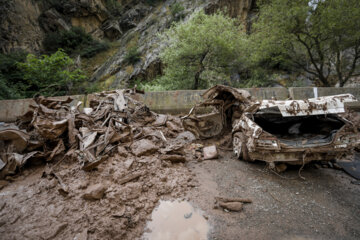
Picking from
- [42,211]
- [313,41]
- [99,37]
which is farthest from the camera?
[99,37]

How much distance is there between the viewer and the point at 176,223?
2.16 meters

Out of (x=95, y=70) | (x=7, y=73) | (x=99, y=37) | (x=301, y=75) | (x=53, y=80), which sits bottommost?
(x=301, y=75)

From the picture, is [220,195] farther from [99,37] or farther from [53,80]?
[99,37]

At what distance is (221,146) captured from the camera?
188 inches

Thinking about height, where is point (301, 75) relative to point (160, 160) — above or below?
above

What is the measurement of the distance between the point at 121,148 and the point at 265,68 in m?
14.9

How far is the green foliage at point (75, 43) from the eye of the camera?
23203 mm

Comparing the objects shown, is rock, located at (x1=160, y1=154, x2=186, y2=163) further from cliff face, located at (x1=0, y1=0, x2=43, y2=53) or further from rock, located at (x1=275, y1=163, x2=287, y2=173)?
cliff face, located at (x1=0, y1=0, x2=43, y2=53)

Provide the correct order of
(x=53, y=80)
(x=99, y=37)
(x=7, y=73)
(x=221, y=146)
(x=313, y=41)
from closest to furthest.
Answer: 1. (x=221, y=146)
2. (x=313, y=41)
3. (x=53, y=80)
4. (x=7, y=73)
5. (x=99, y=37)

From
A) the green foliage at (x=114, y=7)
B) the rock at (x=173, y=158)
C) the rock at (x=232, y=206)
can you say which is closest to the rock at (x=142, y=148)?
the rock at (x=173, y=158)

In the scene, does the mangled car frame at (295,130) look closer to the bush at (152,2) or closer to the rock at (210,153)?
the rock at (210,153)

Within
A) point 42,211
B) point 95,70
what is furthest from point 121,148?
point 95,70

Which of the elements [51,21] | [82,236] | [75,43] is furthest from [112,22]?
[82,236]

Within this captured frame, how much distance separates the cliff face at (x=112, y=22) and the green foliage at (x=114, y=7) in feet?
0.55
